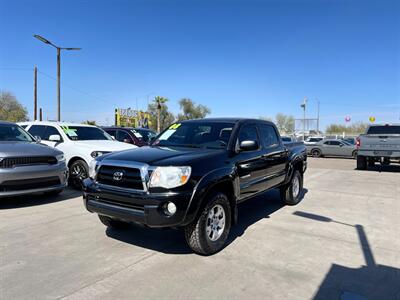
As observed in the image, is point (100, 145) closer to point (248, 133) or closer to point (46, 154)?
point (46, 154)

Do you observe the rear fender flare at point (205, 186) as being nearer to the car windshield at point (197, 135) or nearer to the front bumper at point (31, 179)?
the car windshield at point (197, 135)

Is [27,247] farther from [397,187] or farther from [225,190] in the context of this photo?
[397,187]

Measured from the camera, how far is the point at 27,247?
14.3 feet

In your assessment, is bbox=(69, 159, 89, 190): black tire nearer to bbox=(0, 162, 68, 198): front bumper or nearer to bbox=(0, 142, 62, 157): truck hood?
bbox=(0, 162, 68, 198): front bumper

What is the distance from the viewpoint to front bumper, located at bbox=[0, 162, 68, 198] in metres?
6.01

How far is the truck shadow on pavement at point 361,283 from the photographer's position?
319 cm

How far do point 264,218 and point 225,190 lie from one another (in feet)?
6.39

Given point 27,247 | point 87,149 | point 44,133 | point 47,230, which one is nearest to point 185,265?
point 27,247

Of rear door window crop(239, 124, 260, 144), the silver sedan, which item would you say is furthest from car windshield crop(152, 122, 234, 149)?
the silver sedan

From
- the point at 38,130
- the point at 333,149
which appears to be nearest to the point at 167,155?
the point at 38,130

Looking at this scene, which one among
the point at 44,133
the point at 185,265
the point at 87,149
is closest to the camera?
the point at 185,265

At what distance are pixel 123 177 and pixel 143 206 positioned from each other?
1.59 feet

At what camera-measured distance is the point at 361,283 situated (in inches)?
136

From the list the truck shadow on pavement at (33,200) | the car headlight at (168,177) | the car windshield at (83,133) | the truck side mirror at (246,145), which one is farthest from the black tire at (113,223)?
the car windshield at (83,133)
